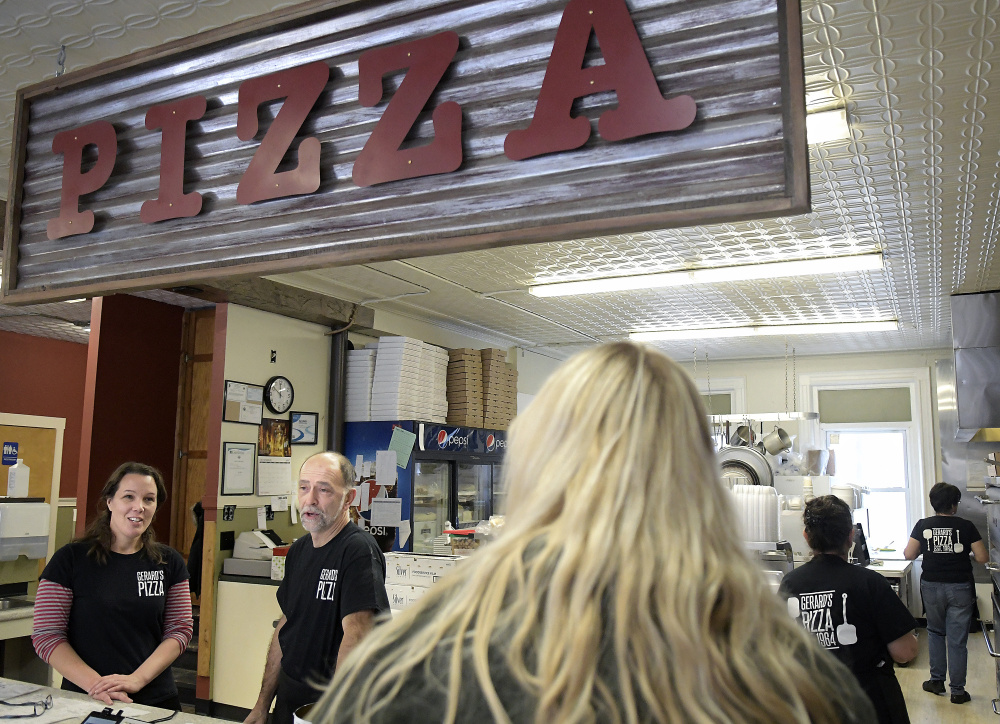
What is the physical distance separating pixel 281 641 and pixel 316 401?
4379mm

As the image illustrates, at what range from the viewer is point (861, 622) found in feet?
10.9

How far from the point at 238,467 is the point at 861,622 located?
4.64 metres

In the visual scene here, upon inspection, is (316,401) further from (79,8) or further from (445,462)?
(79,8)

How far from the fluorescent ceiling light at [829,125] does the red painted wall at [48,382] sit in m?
8.71

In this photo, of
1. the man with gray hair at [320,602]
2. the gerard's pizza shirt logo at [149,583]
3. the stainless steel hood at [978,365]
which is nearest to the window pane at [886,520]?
the stainless steel hood at [978,365]

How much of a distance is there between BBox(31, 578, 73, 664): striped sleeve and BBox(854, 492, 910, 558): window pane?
9.79 m

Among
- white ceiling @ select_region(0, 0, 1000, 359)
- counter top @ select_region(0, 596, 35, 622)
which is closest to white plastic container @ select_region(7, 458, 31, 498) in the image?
counter top @ select_region(0, 596, 35, 622)

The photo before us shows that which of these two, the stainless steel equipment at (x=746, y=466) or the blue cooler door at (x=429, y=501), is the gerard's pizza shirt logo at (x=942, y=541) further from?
the blue cooler door at (x=429, y=501)

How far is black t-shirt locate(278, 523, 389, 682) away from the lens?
3.00 m

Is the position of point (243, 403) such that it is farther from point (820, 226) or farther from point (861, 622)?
point (861, 622)

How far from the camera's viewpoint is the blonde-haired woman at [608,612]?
2.83ft

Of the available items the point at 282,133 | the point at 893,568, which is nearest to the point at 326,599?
the point at 282,133

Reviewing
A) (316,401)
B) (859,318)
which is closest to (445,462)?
(316,401)

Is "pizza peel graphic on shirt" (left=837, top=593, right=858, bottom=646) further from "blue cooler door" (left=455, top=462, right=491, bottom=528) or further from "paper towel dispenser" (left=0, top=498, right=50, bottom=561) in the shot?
"blue cooler door" (left=455, top=462, right=491, bottom=528)
